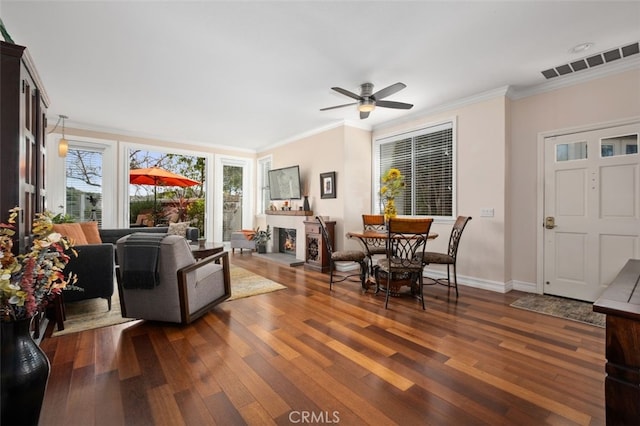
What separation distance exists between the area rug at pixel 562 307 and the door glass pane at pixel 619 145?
1.69 metres

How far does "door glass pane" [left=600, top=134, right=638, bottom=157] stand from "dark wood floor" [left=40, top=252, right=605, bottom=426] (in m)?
1.94

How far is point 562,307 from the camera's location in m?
3.16

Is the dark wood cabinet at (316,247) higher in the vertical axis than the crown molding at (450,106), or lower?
lower

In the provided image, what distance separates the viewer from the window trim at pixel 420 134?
4230mm

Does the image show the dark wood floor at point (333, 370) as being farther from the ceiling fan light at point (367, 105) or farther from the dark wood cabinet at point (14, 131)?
the ceiling fan light at point (367, 105)

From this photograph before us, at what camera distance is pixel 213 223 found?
7.00 meters

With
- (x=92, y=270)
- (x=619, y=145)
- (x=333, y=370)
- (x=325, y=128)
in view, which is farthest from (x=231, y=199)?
(x=619, y=145)

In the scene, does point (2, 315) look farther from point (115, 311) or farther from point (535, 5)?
point (535, 5)

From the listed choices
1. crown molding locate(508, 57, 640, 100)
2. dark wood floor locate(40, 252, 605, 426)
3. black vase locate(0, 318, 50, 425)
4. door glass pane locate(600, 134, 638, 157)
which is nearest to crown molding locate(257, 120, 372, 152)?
crown molding locate(508, 57, 640, 100)

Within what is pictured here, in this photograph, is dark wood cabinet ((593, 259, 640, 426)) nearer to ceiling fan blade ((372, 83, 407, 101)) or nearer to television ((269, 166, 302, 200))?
ceiling fan blade ((372, 83, 407, 101))

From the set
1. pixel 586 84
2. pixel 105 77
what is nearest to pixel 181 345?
pixel 105 77

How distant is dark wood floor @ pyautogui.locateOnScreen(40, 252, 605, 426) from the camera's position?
1.53 m

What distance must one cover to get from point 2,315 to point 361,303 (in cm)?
282

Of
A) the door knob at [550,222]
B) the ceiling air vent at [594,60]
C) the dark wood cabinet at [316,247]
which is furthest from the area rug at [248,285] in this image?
the ceiling air vent at [594,60]
